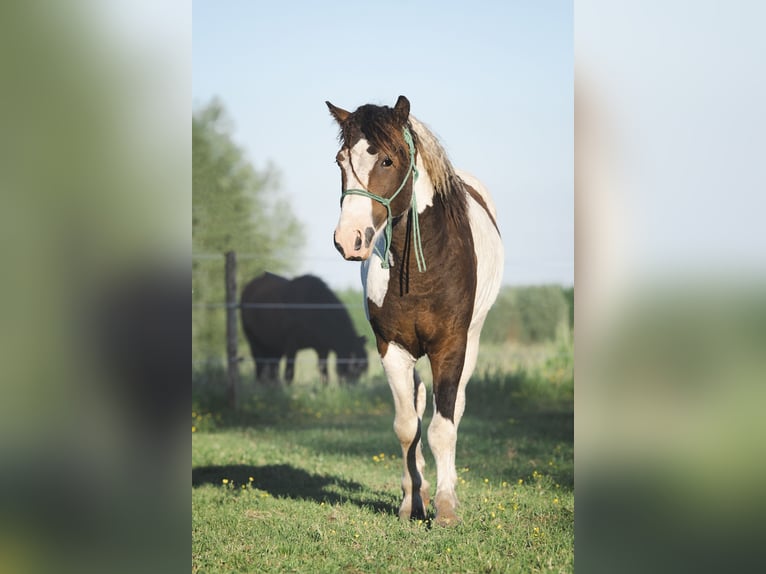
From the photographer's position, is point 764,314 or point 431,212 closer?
point 764,314

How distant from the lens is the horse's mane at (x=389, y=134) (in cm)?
391

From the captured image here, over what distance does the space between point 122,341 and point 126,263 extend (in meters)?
0.20

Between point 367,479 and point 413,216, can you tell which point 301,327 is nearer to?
point 367,479

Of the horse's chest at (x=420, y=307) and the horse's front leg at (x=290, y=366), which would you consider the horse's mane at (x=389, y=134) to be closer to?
Result: the horse's chest at (x=420, y=307)

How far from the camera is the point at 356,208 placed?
3.81 m

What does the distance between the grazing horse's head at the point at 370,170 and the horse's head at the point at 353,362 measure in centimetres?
712

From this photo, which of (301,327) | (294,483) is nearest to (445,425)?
(294,483)

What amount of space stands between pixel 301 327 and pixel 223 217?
4219 millimetres

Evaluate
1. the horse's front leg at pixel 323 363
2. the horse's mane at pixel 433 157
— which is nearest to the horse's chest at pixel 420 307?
the horse's mane at pixel 433 157

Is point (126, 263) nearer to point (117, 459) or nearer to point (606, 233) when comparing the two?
point (117, 459)

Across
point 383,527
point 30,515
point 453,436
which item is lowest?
point 383,527

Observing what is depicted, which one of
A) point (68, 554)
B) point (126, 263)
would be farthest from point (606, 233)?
point (68, 554)

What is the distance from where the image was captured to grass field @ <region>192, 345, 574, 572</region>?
12.8 feet

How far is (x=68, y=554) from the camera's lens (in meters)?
2.01
